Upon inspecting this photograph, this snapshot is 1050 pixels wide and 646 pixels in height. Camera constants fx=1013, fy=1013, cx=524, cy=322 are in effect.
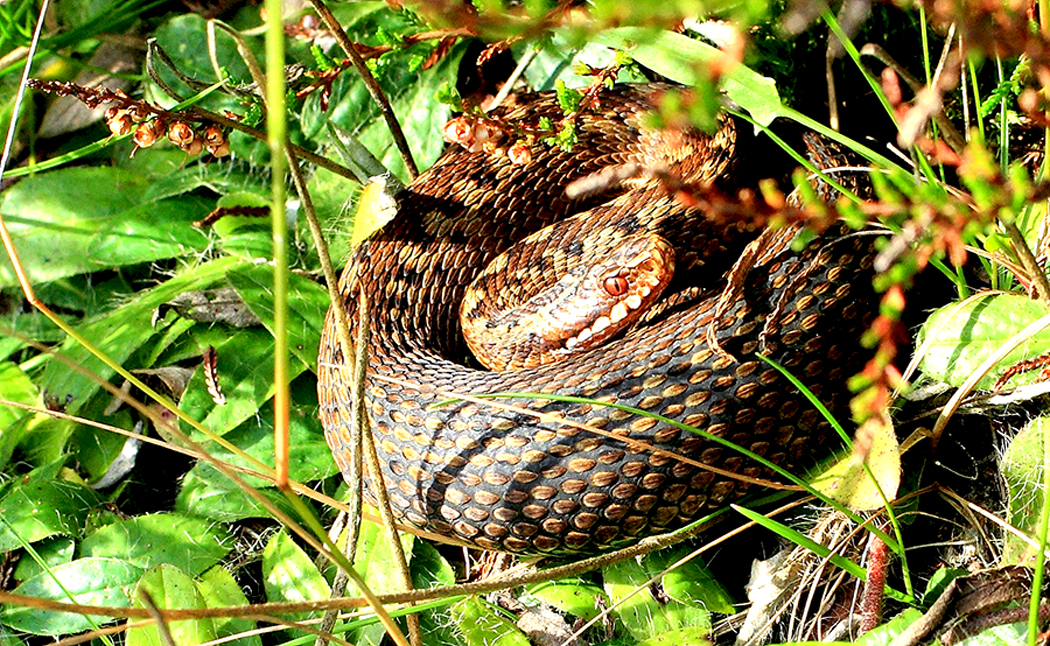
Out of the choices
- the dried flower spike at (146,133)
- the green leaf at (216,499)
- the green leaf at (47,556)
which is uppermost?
the dried flower spike at (146,133)

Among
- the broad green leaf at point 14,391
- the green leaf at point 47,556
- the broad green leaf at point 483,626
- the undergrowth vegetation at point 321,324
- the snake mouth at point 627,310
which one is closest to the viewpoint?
the undergrowth vegetation at point 321,324

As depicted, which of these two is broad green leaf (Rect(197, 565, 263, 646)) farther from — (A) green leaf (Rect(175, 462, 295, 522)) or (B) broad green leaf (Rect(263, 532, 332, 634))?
(A) green leaf (Rect(175, 462, 295, 522))

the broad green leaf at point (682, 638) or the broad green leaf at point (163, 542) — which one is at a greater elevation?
the broad green leaf at point (163, 542)

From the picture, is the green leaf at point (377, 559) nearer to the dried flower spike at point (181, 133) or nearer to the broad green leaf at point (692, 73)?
the dried flower spike at point (181, 133)

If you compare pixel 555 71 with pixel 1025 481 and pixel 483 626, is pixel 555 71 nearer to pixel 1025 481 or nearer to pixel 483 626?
pixel 483 626

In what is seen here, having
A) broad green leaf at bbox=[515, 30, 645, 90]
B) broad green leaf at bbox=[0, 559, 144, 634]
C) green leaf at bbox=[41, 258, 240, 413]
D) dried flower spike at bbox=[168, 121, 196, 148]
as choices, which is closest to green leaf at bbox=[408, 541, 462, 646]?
broad green leaf at bbox=[0, 559, 144, 634]

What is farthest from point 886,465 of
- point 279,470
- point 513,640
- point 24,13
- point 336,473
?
point 24,13

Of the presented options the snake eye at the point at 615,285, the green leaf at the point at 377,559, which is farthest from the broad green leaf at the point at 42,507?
the snake eye at the point at 615,285
